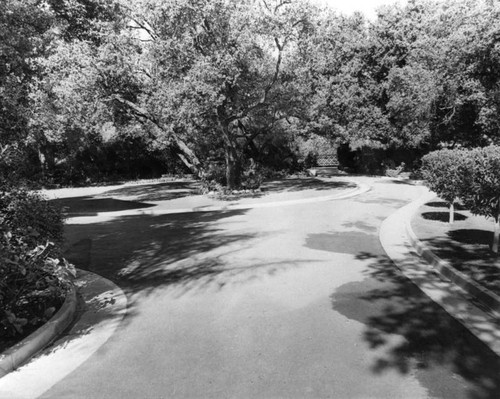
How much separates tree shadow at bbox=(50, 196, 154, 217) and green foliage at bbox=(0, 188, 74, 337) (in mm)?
8885

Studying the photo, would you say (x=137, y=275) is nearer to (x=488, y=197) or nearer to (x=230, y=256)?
(x=230, y=256)

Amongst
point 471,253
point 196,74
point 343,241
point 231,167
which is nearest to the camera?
point 471,253

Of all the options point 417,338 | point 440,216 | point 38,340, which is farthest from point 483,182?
point 38,340

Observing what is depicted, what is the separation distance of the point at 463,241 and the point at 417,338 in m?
5.31

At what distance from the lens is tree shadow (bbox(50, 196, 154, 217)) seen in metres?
15.5

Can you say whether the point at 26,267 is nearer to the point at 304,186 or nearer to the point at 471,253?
the point at 471,253

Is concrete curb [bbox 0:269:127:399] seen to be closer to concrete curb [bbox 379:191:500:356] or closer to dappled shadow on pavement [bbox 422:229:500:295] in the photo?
concrete curb [bbox 379:191:500:356]

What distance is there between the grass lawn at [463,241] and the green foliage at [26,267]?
621cm

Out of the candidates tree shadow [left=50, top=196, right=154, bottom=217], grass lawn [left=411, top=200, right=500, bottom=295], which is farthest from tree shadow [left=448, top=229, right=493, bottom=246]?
tree shadow [left=50, top=196, right=154, bottom=217]

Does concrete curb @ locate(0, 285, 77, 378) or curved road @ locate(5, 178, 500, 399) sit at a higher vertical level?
concrete curb @ locate(0, 285, 77, 378)

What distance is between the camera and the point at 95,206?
680 inches

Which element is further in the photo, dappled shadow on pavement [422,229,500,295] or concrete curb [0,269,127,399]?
dappled shadow on pavement [422,229,500,295]

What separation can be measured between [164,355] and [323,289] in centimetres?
288

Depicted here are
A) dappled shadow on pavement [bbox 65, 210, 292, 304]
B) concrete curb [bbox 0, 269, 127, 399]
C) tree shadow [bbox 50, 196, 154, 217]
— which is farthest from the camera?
tree shadow [bbox 50, 196, 154, 217]
